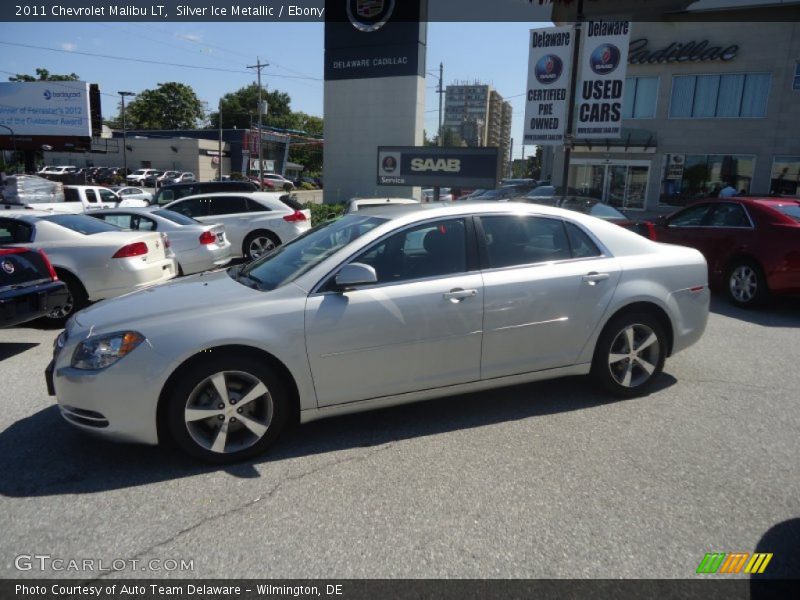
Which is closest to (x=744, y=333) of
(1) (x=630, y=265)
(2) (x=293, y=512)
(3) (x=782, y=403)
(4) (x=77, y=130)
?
(3) (x=782, y=403)

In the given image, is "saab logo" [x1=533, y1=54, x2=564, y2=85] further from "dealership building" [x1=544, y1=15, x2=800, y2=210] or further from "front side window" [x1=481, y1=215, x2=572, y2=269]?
"dealership building" [x1=544, y1=15, x2=800, y2=210]

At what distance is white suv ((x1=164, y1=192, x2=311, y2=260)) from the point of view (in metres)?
11.9

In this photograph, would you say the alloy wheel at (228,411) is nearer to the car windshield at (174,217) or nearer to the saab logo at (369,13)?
the car windshield at (174,217)

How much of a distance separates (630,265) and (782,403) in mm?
1605

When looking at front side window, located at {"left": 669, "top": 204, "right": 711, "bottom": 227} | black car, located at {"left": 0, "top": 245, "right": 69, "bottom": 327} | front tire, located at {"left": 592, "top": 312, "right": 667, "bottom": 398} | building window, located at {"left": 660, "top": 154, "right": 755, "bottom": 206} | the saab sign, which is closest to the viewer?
front tire, located at {"left": 592, "top": 312, "right": 667, "bottom": 398}

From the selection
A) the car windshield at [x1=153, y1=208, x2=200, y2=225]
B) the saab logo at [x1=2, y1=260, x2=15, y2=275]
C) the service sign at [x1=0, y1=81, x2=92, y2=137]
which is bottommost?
the saab logo at [x1=2, y1=260, x2=15, y2=275]

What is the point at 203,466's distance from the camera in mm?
3418

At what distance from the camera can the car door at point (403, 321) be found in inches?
140

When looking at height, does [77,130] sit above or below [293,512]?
above

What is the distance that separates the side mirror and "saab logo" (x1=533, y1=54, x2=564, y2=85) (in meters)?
10.8

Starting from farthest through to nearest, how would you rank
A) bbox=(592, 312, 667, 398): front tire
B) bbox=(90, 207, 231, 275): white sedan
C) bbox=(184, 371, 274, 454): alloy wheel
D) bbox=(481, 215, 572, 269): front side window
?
1. bbox=(90, 207, 231, 275): white sedan
2. bbox=(592, 312, 667, 398): front tire
3. bbox=(481, 215, 572, 269): front side window
4. bbox=(184, 371, 274, 454): alloy wheel

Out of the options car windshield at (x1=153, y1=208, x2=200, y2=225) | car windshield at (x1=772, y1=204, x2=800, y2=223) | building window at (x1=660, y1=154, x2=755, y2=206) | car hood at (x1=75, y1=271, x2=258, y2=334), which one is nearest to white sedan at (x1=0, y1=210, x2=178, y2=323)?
car windshield at (x1=153, y1=208, x2=200, y2=225)

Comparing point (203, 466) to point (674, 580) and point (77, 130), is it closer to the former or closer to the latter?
point (674, 580)

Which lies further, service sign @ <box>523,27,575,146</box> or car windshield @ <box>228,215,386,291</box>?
service sign @ <box>523,27,575,146</box>
